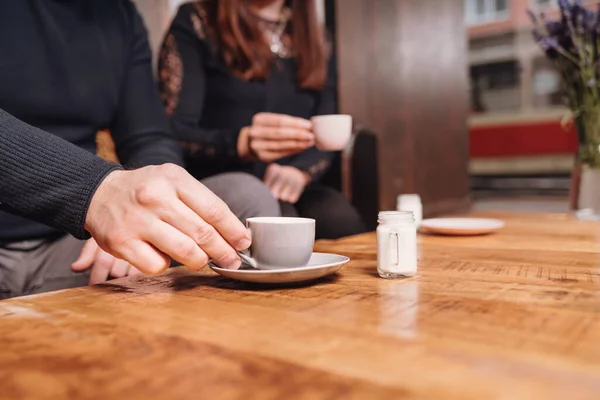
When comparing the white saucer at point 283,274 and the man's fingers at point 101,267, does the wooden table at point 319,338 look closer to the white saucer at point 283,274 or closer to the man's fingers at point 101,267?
the white saucer at point 283,274

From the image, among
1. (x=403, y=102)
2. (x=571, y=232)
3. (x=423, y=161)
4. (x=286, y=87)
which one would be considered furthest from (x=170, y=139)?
(x=423, y=161)

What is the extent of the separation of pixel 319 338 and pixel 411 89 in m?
2.74

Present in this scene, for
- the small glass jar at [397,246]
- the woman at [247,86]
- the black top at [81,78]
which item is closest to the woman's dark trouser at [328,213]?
the woman at [247,86]

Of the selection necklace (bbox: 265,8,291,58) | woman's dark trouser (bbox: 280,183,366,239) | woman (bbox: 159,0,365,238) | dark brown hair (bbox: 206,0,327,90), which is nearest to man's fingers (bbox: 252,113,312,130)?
woman (bbox: 159,0,365,238)

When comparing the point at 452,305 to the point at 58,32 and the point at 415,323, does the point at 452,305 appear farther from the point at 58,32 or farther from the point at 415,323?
the point at 58,32

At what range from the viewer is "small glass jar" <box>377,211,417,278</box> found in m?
0.83

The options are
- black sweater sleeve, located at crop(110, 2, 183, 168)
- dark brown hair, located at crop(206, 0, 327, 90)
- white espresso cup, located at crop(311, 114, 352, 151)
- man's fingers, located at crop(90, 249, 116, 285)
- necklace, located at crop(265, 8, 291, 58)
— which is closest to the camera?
man's fingers, located at crop(90, 249, 116, 285)

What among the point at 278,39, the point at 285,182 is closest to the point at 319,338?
the point at 285,182

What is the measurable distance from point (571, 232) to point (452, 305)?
788 mm

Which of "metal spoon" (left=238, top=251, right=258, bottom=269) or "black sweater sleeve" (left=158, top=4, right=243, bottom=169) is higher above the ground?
"black sweater sleeve" (left=158, top=4, right=243, bottom=169)

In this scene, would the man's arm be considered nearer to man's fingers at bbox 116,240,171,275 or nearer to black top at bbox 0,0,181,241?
man's fingers at bbox 116,240,171,275

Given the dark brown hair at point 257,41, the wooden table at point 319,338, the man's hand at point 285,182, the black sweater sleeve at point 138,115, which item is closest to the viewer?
the wooden table at point 319,338

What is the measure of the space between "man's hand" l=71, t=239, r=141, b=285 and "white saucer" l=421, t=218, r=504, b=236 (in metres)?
0.63

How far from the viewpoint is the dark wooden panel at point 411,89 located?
8.63 ft
